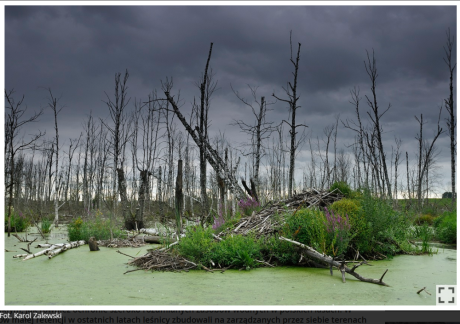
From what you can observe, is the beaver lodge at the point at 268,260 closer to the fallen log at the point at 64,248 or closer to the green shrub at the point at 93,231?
the fallen log at the point at 64,248

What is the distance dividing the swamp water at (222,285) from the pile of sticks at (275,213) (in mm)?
1614

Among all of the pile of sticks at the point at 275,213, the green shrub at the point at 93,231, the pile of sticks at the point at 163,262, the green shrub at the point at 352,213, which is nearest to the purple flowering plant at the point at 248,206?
the pile of sticks at the point at 275,213

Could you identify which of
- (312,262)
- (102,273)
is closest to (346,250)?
(312,262)

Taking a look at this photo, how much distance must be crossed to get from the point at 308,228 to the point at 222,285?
2861 millimetres

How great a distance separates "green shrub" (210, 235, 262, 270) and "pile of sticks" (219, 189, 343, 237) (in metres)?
0.92

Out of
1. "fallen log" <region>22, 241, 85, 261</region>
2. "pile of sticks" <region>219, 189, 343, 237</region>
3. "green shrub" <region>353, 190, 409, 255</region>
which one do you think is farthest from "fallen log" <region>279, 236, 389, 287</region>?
"fallen log" <region>22, 241, 85, 261</region>

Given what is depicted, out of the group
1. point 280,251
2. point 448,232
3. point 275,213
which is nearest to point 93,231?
point 275,213

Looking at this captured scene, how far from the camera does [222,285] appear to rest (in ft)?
17.9

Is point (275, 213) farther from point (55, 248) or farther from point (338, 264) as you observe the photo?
point (55, 248)

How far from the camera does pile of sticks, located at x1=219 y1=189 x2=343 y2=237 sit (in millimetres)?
8442

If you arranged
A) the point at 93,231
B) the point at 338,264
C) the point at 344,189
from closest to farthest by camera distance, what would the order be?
1. the point at 338,264
2. the point at 344,189
3. the point at 93,231

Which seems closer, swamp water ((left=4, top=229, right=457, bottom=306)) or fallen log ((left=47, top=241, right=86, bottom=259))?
swamp water ((left=4, top=229, right=457, bottom=306))

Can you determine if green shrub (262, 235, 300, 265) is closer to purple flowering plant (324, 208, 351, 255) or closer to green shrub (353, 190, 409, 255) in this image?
purple flowering plant (324, 208, 351, 255)

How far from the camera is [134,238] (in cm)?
1231
